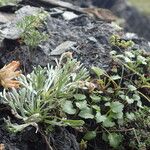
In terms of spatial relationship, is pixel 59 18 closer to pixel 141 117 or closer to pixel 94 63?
pixel 94 63

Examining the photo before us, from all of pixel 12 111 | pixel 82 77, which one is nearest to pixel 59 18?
pixel 82 77

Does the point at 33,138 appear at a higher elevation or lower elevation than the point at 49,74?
lower

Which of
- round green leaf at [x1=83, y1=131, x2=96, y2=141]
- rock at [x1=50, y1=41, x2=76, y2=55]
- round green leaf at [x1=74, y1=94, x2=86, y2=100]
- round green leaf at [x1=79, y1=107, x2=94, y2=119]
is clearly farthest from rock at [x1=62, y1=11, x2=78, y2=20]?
round green leaf at [x1=83, y1=131, x2=96, y2=141]

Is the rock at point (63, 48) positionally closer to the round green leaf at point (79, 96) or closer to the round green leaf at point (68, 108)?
the round green leaf at point (79, 96)

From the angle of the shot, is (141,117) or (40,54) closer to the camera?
(141,117)

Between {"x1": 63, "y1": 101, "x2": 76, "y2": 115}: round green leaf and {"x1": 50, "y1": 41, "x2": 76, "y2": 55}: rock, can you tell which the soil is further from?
{"x1": 63, "y1": 101, "x2": 76, "y2": 115}: round green leaf

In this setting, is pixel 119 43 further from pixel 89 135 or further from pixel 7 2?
pixel 7 2

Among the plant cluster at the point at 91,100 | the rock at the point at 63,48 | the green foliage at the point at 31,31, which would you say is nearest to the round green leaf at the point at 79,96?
the plant cluster at the point at 91,100
